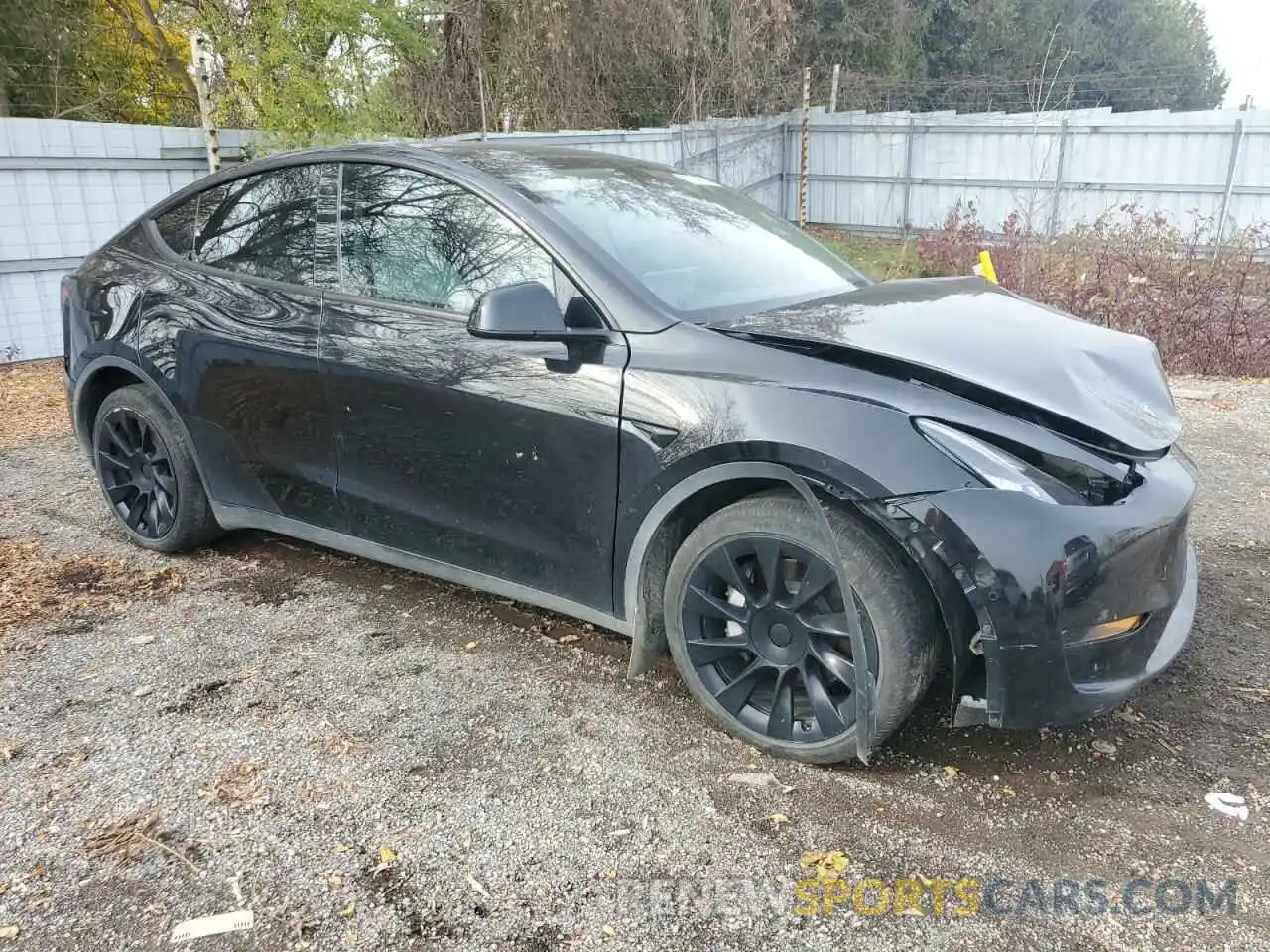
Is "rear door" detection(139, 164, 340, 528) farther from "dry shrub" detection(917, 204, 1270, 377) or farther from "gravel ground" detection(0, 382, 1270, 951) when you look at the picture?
"dry shrub" detection(917, 204, 1270, 377)

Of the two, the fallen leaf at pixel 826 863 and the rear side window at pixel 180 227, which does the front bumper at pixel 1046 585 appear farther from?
the rear side window at pixel 180 227

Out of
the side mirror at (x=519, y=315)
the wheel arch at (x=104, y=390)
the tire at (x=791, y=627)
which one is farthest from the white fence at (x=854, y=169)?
the tire at (x=791, y=627)

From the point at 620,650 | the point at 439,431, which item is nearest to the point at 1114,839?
the point at 620,650

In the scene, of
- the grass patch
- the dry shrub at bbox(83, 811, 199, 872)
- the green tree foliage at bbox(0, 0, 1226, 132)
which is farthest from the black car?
the green tree foliage at bbox(0, 0, 1226, 132)

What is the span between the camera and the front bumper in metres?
2.21

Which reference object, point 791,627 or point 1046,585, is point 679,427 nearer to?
point 791,627

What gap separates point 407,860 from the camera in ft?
7.40

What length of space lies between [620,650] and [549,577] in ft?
1.58

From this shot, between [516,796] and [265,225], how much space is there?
7.89 feet

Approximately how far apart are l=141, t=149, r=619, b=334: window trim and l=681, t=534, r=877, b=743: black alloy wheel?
28.8 inches

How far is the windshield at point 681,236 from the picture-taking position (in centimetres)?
298

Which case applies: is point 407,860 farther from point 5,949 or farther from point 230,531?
point 230,531

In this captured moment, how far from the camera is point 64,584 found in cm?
391

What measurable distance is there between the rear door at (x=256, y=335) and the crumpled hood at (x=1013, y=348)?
1.60 m
